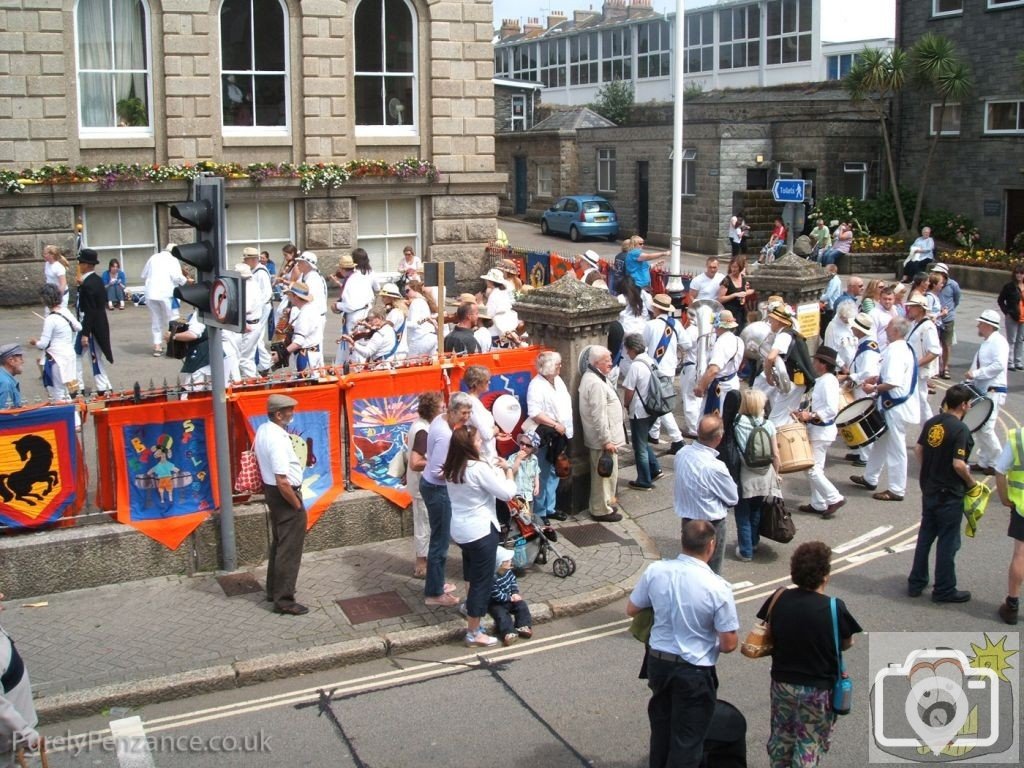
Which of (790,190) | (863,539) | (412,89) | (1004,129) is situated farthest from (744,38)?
(863,539)

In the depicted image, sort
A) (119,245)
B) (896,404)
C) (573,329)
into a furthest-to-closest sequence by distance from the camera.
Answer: (119,245)
(896,404)
(573,329)

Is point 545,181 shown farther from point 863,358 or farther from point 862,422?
point 862,422

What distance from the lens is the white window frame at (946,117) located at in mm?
33344

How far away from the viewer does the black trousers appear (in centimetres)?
900

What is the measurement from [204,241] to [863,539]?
21.9 feet

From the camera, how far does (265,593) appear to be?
9.55 m

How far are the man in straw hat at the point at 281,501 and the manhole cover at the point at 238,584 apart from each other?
321 mm

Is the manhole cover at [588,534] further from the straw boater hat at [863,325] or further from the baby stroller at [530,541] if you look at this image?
the straw boater hat at [863,325]

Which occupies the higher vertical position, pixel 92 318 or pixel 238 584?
pixel 92 318

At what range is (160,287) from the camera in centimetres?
1795

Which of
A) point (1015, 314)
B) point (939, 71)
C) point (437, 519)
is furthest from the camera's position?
point (939, 71)

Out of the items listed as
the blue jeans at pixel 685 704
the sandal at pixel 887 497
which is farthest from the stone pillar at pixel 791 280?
the blue jeans at pixel 685 704

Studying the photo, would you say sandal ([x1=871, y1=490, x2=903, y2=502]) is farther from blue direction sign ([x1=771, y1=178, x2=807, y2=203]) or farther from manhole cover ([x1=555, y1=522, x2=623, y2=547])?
blue direction sign ([x1=771, y1=178, x2=807, y2=203])

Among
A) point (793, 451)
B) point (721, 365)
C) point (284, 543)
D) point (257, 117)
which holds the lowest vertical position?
point (284, 543)
